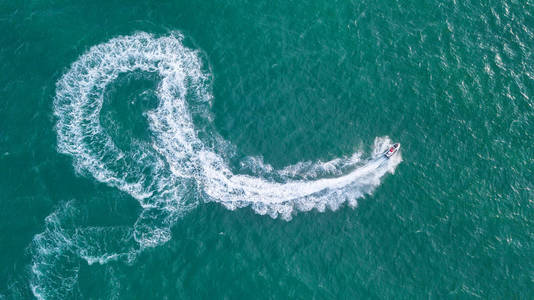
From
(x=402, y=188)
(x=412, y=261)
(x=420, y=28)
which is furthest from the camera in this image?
(x=420, y=28)

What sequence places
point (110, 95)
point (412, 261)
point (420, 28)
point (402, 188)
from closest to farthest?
point (412, 261) < point (402, 188) < point (110, 95) < point (420, 28)

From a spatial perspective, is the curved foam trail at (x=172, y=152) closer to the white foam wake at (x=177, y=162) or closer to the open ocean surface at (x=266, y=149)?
the white foam wake at (x=177, y=162)

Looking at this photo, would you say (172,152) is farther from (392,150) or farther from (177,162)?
(392,150)

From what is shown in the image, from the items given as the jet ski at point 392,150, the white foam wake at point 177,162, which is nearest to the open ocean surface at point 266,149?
the white foam wake at point 177,162

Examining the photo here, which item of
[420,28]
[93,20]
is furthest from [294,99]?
[93,20]

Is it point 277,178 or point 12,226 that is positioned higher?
point 12,226

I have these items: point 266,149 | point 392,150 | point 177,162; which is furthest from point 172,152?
point 392,150

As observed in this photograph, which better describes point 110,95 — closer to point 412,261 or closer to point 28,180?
point 28,180

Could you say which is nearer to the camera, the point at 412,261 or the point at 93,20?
the point at 412,261

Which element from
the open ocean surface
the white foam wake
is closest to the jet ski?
the white foam wake
